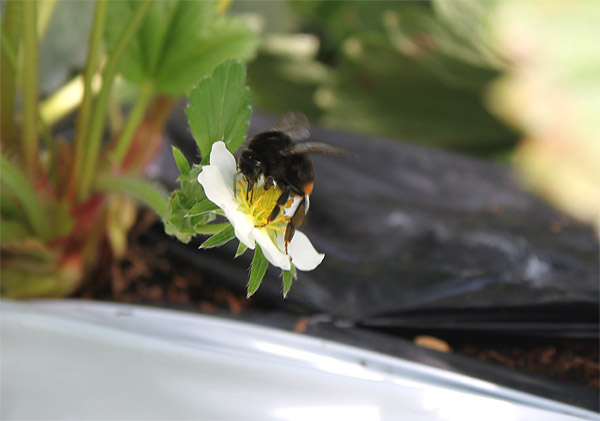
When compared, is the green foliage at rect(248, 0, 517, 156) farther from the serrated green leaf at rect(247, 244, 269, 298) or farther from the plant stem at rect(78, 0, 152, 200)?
the serrated green leaf at rect(247, 244, 269, 298)

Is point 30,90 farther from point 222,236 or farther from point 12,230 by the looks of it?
point 222,236

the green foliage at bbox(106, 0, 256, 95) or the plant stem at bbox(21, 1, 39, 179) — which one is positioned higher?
the green foliage at bbox(106, 0, 256, 95)

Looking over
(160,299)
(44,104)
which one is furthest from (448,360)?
(44,104)

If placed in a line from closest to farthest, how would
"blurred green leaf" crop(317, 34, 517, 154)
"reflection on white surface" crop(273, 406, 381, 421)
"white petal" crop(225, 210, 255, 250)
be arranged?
"white petal" crop(225, 210, 255, 250) → "reflection on white surface" crop(273, 406, 381, 421) → "blurred green leaf" crop(317, 34, 517, 154)

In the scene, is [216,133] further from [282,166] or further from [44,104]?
[44,104]

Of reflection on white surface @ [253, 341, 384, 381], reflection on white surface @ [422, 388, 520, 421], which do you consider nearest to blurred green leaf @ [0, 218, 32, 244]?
reflection on white surface @ [253, 341, 384, 381]

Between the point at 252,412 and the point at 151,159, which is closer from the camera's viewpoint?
the point at 252,412

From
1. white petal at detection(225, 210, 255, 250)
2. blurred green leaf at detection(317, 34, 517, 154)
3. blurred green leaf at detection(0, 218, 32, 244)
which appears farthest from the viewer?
blurred green leaf at detection(317, 34, 517, 154)

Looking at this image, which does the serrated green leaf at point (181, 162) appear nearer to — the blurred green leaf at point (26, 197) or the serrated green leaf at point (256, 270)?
the serrated green leaf at point (256, 270)
